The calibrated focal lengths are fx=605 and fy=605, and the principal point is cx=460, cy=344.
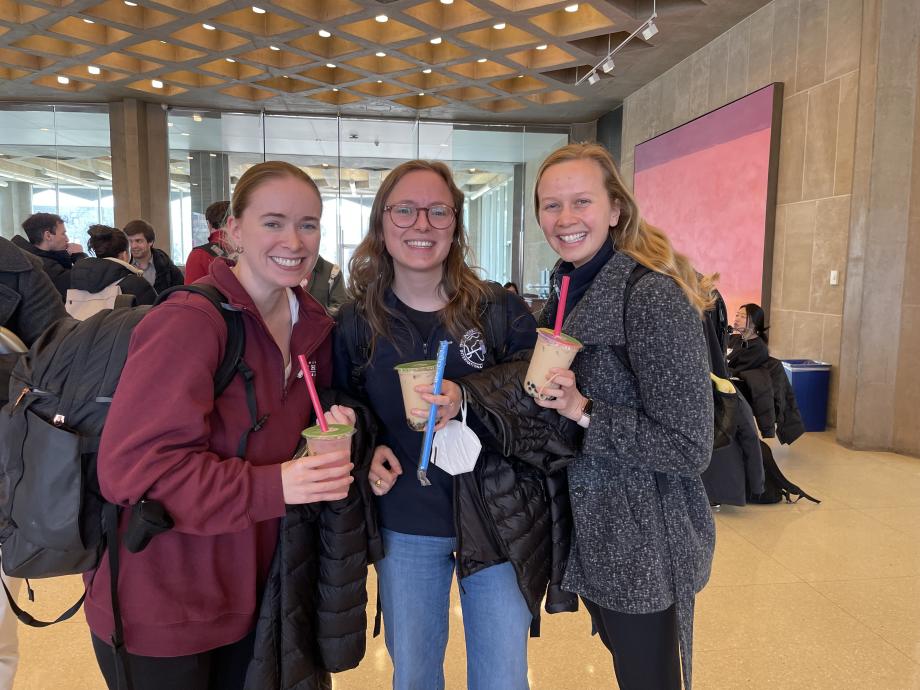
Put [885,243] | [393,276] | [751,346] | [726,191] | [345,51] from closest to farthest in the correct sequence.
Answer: [393,276] < [751,346] < [885,243] < [726,191] < [345,51]

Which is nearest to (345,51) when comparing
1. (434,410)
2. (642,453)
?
(434,410)

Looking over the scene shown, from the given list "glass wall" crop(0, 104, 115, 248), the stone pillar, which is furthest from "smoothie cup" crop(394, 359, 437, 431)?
the stone pillar

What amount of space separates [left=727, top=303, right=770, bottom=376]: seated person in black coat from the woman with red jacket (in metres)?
3.84

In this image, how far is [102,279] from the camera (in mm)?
3676

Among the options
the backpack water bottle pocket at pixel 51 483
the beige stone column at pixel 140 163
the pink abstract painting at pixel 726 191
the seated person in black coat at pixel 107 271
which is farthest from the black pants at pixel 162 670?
the beige stone column at pixel 140 163

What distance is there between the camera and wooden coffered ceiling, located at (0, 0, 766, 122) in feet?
21.6

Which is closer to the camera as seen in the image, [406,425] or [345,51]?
[406,425]

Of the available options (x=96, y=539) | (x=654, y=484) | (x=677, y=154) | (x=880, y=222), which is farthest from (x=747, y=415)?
(x=677, y=154)

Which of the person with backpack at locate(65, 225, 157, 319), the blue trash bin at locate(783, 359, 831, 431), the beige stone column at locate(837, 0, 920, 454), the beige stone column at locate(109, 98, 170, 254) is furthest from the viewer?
the beige stone column at locate(109, 98, 170, 254)

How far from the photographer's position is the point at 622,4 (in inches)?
251

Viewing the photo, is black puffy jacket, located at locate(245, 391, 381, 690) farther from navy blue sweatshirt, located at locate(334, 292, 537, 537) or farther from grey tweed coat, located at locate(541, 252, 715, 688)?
grey tweed coat, located at locate(541, 252, 715, 688)

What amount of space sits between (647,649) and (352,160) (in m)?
11.3

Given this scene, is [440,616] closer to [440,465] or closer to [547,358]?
[440,465]

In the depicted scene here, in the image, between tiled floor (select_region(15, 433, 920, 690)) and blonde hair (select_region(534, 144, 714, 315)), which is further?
tiled floor (select_region(15, 433, 920, 690))
